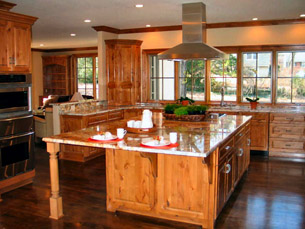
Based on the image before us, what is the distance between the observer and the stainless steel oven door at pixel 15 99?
415cm

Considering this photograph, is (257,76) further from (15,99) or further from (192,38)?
(15,99)

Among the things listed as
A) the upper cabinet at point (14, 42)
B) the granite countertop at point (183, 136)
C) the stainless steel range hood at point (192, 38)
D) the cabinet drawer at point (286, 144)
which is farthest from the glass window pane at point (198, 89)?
the upper cabinet at point (14, 42)

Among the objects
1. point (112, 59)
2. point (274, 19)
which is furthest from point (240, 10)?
point (112, 59)

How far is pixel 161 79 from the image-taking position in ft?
25.1

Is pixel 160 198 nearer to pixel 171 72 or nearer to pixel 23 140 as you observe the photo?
pixel 23 140

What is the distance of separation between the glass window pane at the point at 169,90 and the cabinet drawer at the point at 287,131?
2.33m

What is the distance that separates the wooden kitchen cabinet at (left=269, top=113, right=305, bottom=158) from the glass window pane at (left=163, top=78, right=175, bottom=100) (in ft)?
7.48

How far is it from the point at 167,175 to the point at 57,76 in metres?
9.71

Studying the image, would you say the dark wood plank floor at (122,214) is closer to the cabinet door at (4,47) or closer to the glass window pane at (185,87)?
the cabinet door at (4,47)

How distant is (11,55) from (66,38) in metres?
5.30

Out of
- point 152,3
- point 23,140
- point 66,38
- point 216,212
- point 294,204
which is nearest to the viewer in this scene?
point 216,212

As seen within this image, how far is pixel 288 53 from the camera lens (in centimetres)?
675

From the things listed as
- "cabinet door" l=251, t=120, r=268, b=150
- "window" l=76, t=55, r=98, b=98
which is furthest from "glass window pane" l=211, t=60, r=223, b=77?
"window" l=76, t=55, r=98, b=98

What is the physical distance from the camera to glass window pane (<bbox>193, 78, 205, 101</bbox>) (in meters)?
7.34
